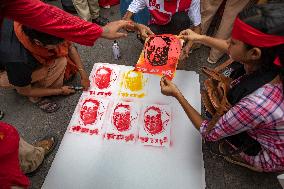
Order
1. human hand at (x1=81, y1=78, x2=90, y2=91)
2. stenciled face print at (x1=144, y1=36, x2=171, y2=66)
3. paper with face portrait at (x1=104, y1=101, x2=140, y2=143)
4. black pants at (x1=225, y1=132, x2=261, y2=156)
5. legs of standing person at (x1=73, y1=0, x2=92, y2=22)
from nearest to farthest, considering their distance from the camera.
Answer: black pants at (x1=225, y1=132, x2=261, y2=156), paper with face portrait at (x1=104, y1=101, x2=140, y2=143), stenciled face print at (x1=144, y1=36, x2=171, y2=66), human hand at (x1=81, y1=78, x2=90, y2=91), legs of standing person at (x1=73, y1=0, x2=92, y2=22)

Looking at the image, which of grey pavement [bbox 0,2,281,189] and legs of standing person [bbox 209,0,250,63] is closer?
grey pavement [bbox 0,2,281,189]

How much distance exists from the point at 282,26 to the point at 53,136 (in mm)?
1856

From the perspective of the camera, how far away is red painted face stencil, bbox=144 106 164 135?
2334mm

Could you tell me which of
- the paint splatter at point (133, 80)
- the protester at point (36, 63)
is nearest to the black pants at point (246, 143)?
the paint splatter at point (133, 80)

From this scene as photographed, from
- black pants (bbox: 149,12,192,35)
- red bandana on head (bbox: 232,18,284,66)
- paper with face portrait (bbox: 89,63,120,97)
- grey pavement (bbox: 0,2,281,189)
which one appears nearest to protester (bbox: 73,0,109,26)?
grey pavement (bbox: 0,2,281,189)

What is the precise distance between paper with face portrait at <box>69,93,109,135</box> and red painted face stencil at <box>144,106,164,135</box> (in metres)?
0.36

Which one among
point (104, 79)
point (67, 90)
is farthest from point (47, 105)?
point (104, 79)

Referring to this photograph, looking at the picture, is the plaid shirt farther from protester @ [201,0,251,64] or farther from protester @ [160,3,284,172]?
protester @ [201,0,251,64]

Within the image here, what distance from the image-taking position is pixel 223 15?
8.89 ft

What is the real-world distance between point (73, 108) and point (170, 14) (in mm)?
1207

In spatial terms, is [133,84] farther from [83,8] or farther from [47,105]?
[83,8]

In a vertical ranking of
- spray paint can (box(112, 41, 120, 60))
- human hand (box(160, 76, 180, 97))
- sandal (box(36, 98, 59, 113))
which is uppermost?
human hand (box(160, 76, 180, 97))

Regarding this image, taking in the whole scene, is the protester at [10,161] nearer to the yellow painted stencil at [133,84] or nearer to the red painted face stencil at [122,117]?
the red painted face stencil at [122,117]

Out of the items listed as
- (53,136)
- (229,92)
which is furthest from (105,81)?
(229,92)
